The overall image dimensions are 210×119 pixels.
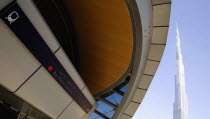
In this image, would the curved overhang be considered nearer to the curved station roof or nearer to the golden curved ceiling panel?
the curved station roof

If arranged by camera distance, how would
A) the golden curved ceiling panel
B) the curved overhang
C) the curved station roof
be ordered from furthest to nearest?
the curved overhang
the golden curved ceiling panel
the curved station roof

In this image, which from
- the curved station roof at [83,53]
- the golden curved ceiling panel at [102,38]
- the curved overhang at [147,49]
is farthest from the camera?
the curved overhang at [147,49]

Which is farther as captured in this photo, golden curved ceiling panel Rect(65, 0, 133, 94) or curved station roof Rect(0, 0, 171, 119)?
golden curved ceiling panel Rect(65, 0, 133, 94)

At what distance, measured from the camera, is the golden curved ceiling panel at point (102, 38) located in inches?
208

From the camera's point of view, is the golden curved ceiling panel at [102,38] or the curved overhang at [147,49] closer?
the golden curved ceiling panel at [102,38]

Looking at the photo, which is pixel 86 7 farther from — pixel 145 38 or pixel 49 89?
pixel 49 89

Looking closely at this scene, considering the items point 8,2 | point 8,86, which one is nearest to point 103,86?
point 8,86

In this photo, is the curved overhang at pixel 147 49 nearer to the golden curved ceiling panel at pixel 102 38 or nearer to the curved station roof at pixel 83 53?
the curved station roof at pixel 83 53

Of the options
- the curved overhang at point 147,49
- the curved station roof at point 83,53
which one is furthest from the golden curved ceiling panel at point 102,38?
the curved overhang at point 147,49

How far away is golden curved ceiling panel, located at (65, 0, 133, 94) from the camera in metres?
5.27

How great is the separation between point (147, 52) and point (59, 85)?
293 centimetres

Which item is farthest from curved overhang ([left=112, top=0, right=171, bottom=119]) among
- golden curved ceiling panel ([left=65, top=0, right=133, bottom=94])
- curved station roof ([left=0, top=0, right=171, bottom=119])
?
golden curved ceiling panel ([left=65, top=0, right=133, bottom=94])

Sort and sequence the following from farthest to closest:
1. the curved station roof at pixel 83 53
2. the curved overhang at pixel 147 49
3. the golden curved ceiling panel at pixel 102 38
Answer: the curved overhang at pixel 147 49
the golden curved ceiling panel at pixel 102 38
the curved station roof at pixel 83 53

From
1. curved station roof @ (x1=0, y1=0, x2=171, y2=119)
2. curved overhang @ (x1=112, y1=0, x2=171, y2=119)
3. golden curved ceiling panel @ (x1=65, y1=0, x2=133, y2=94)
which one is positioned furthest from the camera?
curved overhang @ (x1=112, y1=0, x2=171, y2=119)
